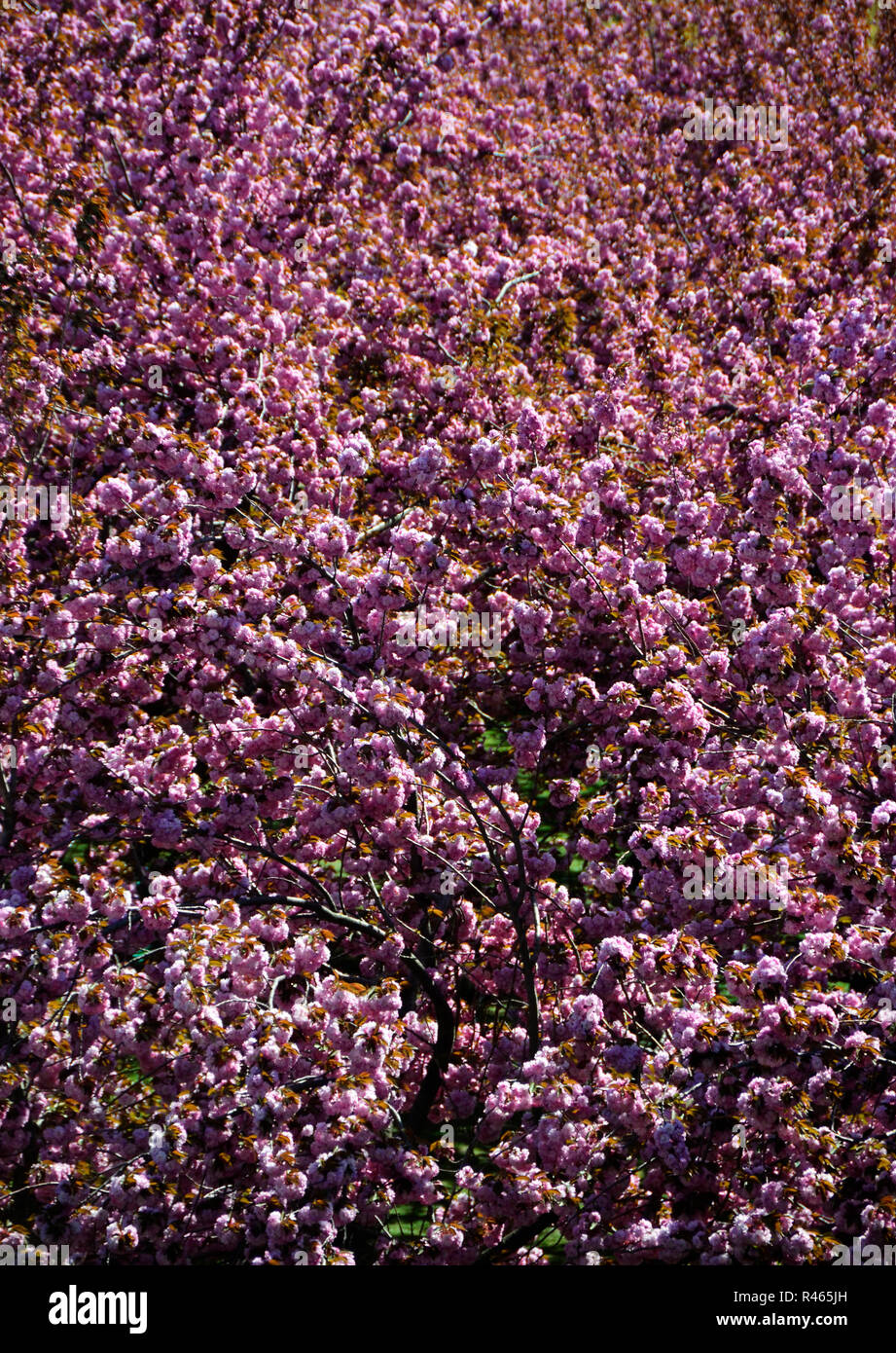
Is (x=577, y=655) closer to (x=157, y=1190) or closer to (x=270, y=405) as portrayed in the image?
(x=270, y=405)

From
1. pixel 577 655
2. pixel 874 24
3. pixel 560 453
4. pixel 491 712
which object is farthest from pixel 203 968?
pixel 874 24

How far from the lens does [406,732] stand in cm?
479

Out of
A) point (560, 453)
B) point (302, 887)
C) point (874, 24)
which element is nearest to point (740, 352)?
point (560, 453)

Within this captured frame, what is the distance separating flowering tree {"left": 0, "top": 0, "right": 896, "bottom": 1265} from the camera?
3930mm

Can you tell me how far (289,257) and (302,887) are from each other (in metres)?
5.16

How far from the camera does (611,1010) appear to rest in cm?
469

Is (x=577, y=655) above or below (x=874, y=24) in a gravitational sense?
below

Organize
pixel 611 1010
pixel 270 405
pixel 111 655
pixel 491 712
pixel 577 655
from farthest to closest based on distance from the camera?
1. pixel 491 712
2. pixel 270 405
3. pixel 577 655
4. pixel 111 655
5. pixel 611 1010

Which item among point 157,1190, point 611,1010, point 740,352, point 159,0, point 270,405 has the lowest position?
point 157,1190

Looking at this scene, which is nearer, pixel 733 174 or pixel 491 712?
pixel 491 712

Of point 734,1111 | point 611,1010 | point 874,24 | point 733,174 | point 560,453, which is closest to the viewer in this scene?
point 734,1111

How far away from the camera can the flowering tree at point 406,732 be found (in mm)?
3930

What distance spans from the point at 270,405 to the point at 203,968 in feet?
11.0

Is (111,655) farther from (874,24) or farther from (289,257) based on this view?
(874,24)
